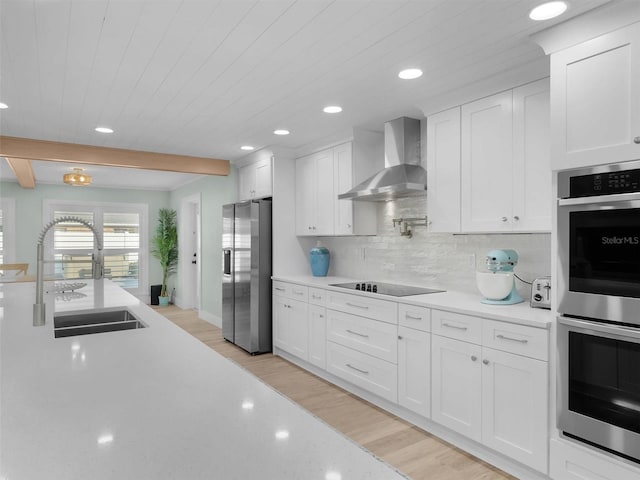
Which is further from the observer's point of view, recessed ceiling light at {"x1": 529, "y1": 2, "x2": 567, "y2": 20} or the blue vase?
the blue vase

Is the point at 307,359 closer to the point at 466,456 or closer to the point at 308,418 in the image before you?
the point at 466,456

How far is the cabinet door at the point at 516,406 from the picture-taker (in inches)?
83.0

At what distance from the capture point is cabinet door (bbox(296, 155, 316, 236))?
4480 mm

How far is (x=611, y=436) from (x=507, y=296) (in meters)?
0.91

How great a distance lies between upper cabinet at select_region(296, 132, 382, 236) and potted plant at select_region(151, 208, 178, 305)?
4185 mm

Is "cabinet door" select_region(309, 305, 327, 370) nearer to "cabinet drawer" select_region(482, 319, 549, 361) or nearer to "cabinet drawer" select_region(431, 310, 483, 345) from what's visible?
"cabinet drawer" select_region(431, 310, 483, 345)

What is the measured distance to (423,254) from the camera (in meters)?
3.60

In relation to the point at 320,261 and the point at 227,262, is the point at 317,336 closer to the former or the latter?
the point at 320,261

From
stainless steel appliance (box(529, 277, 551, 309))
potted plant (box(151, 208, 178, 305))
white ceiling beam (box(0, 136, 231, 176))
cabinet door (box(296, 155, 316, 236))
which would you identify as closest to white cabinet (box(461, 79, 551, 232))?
stainless steel appliance (box(529, 277, 551, 309))

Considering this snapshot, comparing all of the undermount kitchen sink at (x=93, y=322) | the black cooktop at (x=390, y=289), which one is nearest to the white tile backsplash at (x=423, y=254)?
the black cooktop at (x=390, y=289)

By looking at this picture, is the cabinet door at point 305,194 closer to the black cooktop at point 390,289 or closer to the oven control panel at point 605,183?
the black cooktop at point 390,289

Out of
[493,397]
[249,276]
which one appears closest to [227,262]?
[249,276]

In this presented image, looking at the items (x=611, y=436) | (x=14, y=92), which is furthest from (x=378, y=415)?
(x=14, y=92)

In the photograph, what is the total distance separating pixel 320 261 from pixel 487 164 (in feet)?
7.36
